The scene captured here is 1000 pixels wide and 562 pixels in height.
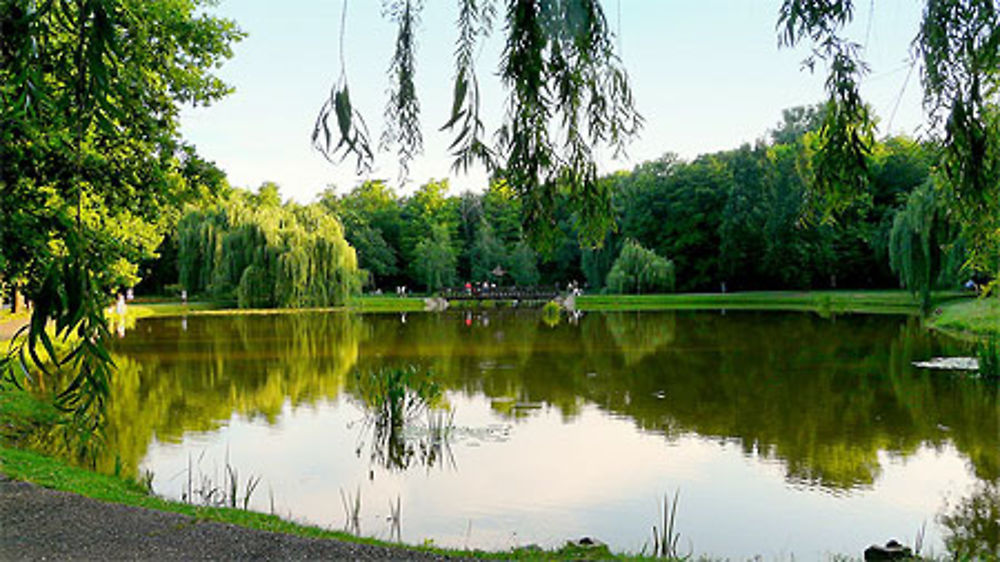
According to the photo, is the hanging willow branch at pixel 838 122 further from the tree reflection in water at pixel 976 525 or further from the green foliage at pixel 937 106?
the tree reflection in water at pixel 976 525

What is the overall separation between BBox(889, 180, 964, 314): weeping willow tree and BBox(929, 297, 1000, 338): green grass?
1038 millimetres

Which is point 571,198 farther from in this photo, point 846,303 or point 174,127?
point 846,303

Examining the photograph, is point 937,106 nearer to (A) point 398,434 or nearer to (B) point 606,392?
(A) point 398,434

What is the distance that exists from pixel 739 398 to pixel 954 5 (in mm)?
10772

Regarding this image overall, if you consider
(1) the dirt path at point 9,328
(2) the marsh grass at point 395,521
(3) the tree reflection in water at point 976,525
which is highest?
(1) the dirt path at point 9,328

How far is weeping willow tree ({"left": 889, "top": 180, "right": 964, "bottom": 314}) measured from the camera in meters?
23.5

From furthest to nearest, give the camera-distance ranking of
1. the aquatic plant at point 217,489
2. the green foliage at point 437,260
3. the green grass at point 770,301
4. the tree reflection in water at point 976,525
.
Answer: the green foliage at point 437,260, the green grass at point 770,301, the aquatic plant at point 217,489, the tree reflection in water at point 976,525

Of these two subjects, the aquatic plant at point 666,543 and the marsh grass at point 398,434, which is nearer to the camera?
the aquatic plant at point 666,543

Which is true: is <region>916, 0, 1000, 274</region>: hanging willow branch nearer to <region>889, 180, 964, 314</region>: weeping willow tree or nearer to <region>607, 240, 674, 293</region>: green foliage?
<region>889, 180, 964, 314</region>: weeping willow tree

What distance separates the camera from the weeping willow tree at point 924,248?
77.1 ft

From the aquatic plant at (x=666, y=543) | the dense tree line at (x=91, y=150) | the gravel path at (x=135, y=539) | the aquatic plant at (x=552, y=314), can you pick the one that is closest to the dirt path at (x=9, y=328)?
the dense tree line at (x=91, y=150)

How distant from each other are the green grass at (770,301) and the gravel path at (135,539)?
30.4 m

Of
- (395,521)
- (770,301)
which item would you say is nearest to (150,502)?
(395,521)

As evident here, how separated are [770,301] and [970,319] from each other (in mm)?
17821
